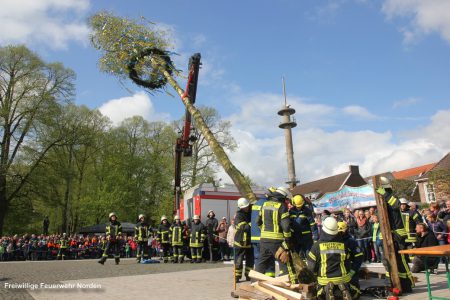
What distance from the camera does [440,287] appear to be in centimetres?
707

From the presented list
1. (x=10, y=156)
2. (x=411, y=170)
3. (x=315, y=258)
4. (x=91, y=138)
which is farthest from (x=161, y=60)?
(x=411, y=170)

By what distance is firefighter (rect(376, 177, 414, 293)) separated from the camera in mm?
6633

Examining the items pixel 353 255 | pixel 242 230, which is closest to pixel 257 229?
pixel 242 230


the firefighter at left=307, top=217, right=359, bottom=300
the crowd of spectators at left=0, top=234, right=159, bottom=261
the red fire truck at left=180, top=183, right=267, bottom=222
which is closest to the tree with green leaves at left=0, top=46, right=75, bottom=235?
the crowd of spectators at left=0, top=234, right=159, bottom=261

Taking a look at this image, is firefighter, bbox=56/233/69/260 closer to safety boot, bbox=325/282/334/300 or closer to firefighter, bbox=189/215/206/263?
firefighter, bbox=189/215/206/263

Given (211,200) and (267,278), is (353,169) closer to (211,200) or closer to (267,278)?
(211,200)

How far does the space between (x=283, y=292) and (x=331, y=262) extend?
83cm

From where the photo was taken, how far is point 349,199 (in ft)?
69.3

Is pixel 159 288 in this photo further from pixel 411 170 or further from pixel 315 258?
pixel 411 170

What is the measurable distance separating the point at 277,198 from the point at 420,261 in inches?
187

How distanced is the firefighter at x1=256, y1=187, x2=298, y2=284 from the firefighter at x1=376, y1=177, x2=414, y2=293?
1688 mm

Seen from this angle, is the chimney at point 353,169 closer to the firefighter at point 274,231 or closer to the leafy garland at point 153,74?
the leafy garland at point 153,74

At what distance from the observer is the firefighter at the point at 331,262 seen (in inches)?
222

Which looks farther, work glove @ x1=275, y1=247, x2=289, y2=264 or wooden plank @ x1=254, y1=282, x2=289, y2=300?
work glove @ x1=275, y1=247, x2=289, y2=264
